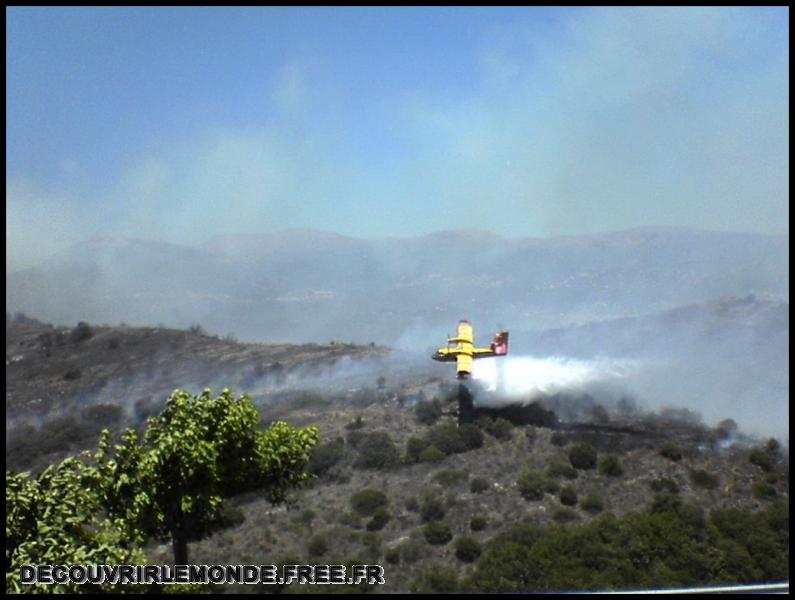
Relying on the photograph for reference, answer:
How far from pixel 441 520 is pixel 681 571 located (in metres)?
13.9

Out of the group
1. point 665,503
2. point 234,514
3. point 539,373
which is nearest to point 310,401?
point 539,373

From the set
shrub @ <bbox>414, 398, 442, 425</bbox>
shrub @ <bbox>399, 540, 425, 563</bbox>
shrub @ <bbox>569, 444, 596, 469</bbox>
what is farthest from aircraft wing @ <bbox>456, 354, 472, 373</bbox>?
shrub @ <bbox>399, 540, 425, 563</bbox>

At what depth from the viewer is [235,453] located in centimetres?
2848

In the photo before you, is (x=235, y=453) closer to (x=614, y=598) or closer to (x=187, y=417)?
(x=187, y=417)

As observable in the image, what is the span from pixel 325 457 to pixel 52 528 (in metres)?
41.6

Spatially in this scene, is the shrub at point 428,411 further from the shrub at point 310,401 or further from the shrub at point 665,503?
the shrub at point 665,503

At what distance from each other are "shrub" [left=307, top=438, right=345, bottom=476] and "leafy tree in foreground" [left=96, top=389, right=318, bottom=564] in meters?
29.5

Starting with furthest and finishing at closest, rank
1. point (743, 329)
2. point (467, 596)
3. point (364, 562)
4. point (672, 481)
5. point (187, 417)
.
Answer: point (743, 329) < point (672, 481) < point (364, 562) < point (467, 596) < point (187, 417)

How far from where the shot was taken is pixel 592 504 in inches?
2060

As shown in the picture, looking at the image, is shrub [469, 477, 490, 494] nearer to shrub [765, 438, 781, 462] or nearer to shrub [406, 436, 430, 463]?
shrub [406, 436, 430, 463]

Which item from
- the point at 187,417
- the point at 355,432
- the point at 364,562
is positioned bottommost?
the point at 364,562

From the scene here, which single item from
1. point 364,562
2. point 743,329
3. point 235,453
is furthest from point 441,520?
point 743,329

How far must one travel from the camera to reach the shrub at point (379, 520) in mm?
50875

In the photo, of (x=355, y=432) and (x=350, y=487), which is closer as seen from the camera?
(x=350, y=487)
